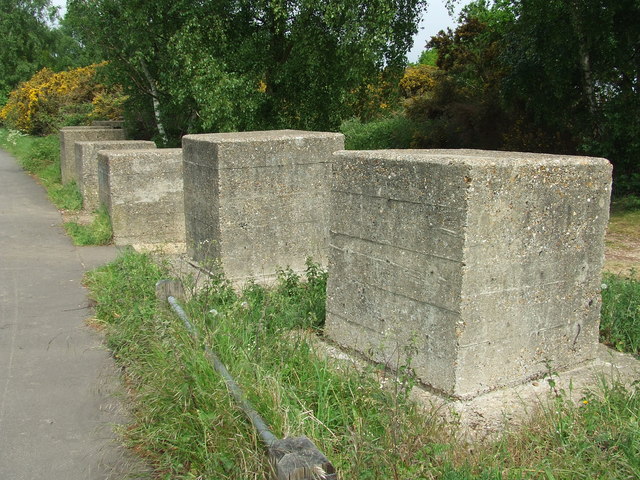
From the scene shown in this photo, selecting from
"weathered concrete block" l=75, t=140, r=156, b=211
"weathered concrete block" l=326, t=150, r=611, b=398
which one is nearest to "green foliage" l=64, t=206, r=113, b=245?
"weathered concrete block" l=75, t=140, r=156, b=211

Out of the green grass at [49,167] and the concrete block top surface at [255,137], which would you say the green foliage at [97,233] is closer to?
the green grass at [49,167]

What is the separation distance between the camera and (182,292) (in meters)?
5.48

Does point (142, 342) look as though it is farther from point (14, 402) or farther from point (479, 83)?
point (479, 83)

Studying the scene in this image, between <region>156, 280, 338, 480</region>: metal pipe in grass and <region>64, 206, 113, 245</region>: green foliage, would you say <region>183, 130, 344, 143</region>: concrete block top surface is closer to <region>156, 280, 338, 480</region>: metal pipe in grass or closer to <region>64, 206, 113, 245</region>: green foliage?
<region>64, 206, 113, 245</region>: green foliage

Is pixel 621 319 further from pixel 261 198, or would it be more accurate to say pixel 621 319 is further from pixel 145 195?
pixel 145 195

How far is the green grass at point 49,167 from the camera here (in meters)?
12.9

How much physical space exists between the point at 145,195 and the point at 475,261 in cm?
628

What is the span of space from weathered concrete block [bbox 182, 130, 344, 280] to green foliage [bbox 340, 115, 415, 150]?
43.3ft

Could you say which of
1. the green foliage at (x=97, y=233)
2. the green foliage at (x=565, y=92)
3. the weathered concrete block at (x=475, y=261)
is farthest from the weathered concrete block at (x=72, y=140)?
the weathered concrete block at (x=475, y=261)

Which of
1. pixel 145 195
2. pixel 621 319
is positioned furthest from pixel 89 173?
pixel 621 319

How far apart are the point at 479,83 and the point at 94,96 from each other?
17577mm

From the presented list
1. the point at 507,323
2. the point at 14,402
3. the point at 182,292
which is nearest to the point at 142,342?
the point at 182,292

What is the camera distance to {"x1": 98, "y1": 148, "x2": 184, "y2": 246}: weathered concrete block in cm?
929

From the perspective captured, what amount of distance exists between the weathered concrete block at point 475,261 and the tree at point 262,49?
8.71 m
